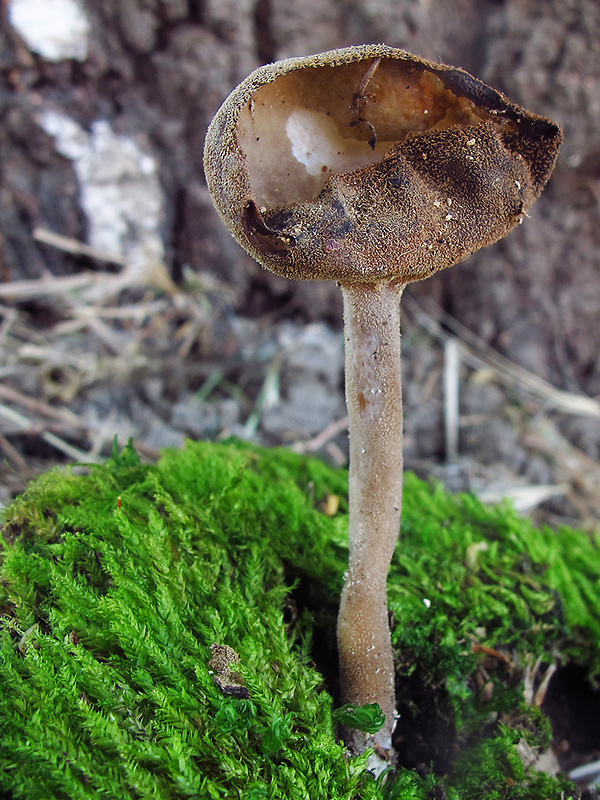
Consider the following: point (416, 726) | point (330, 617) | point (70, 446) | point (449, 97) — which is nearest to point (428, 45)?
point (449, 97)

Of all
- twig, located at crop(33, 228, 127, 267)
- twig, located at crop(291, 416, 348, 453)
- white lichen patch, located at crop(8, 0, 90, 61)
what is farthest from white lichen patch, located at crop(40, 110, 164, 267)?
twig, located at crop(291, 416, 348, 453)

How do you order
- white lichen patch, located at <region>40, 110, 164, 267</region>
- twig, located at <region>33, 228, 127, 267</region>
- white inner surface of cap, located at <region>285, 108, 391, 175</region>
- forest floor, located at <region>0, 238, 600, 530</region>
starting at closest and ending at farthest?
white inner surface of cap, located at <region>285, 108, 391, 175</region>
forest floor, located at <region>0, 238, 600, 530</region>
white lichen patch, located at <region>40, 110, 164, 267</region>
twig, located at <region>33, 228, 127, 267</region>

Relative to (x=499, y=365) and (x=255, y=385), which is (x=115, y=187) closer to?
(x=255, y=385)

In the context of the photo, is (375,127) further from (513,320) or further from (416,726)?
(513,320)

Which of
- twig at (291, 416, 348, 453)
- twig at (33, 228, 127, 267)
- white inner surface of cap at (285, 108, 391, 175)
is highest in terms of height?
white inner surface of cap at (285, 108, 391, 175)

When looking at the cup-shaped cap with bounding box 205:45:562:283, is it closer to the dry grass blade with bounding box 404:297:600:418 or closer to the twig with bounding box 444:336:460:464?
the twig with bounding box 444:336:460:464

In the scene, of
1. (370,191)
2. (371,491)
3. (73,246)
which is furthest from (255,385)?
(370,191)
